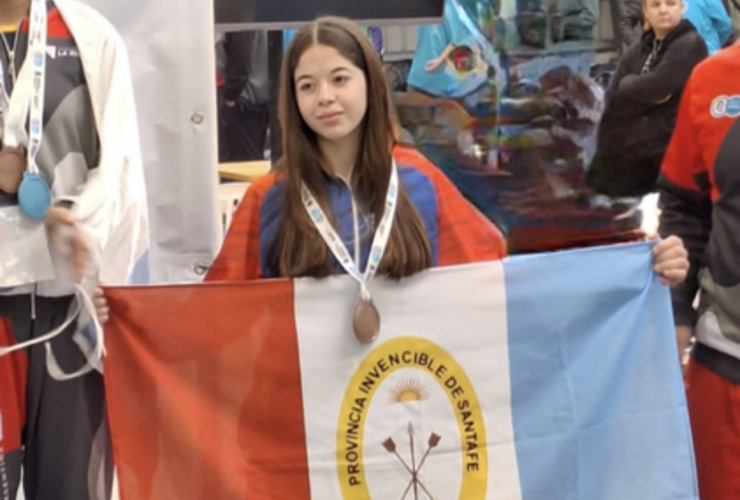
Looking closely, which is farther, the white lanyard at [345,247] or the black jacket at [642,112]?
the black jacket at [642,112]

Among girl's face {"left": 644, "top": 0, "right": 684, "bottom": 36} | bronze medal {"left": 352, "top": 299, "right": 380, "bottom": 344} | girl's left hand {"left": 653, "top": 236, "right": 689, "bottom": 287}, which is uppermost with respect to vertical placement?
girl's face {"left": 644, "top": 0, "right": 684, "bottom": 36}

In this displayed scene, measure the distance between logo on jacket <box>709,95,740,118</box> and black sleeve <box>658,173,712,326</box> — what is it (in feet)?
0.50

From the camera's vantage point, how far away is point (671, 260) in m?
1.89

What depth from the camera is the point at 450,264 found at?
1939 millimetres

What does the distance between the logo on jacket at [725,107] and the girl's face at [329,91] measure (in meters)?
0.60

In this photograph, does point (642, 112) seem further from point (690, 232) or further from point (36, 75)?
point (36, 75)

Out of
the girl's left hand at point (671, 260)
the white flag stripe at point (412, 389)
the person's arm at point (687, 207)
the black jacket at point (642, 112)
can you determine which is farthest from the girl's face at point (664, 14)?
the white flag stripe at point (412, 389)

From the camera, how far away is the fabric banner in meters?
1.86

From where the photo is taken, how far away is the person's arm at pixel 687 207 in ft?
6.48

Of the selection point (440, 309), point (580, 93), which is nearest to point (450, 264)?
point (440, 309)

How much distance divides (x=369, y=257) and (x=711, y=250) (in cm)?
60

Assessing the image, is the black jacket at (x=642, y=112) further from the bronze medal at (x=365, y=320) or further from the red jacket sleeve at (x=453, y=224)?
the bronze medal at (x=365, y=320)

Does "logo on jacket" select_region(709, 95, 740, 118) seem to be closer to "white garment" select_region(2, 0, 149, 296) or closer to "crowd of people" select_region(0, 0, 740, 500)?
"crowd of people" select_region(0, 0, 740, 500)

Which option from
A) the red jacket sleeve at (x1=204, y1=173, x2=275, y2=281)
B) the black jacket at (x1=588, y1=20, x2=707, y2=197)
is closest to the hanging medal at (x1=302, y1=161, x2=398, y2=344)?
the red jacket sleeve at (x1=204, y1=173, x2=275, y2=281)
